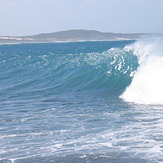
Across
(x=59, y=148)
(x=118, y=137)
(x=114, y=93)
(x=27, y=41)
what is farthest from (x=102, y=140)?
(x=27, y=41)

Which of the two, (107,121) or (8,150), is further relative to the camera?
(107,121)

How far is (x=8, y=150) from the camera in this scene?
29.5ft

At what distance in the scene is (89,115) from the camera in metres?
12.6

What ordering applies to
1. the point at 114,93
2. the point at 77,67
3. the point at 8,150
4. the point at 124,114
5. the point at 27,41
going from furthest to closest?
the point at 27,41 → the point at 77,67 → the point at 114,93 → the point at 124,114 → the point at 8,150

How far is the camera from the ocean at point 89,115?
864 cm

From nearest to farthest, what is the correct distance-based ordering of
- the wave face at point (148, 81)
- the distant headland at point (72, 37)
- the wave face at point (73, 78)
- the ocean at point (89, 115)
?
the ocean at point (89, 115)
the wave face at point (148, 81)
the wave face at point (73, 78)
the distant headland at point (72, 37)

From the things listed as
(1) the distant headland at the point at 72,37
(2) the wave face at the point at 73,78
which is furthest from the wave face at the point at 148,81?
(1) the distant headland at the point at 72,37

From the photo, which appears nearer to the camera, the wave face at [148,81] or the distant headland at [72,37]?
the wave face at [148,81]

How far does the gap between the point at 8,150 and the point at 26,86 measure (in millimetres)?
13079

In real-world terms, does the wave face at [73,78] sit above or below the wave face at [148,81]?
below

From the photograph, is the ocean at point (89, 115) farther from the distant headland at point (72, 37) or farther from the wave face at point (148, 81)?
the distant headland at point (72, 37)

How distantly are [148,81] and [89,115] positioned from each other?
605cm

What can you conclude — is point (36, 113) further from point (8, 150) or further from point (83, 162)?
point (83, 162)

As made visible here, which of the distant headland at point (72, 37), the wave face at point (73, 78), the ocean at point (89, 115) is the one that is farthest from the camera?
the distant headland at point (72, 37)
